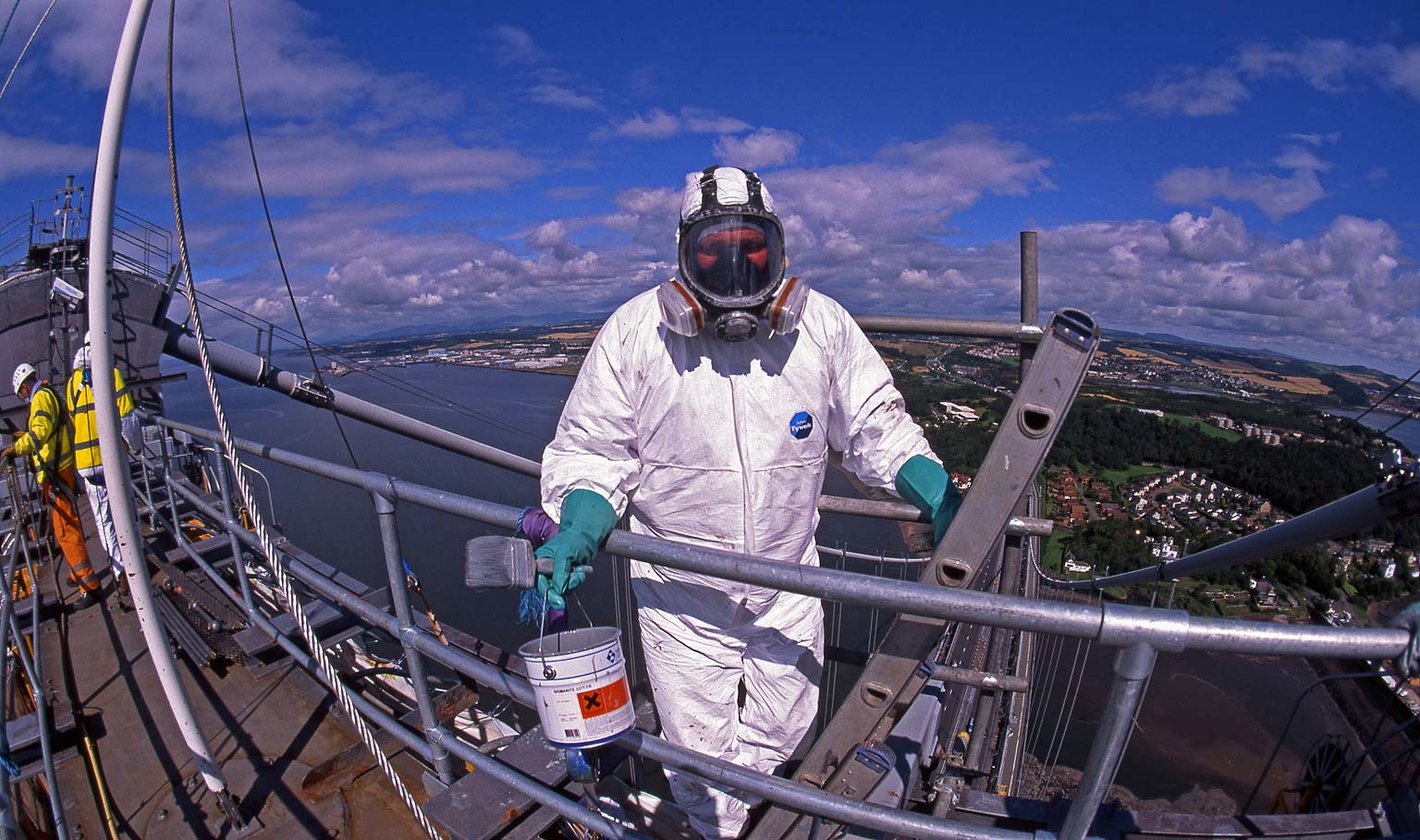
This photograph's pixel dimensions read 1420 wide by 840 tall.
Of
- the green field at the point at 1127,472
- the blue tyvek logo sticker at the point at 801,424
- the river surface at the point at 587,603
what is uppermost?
the blue tyvek logo sticker at the point at 801,424

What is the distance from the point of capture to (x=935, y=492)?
2.02m

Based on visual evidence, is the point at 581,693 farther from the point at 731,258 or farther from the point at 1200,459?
the point at 1200,459

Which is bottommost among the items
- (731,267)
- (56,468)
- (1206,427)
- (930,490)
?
(1206,427)

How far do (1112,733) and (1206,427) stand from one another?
1999 centimetres

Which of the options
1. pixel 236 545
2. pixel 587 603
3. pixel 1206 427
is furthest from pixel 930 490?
pixel 587 603

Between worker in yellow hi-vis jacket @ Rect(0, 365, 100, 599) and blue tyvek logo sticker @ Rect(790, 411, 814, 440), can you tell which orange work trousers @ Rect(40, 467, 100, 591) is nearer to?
worker in yellow hi-vis jacket @ Rect(0, 365, 100, 599)

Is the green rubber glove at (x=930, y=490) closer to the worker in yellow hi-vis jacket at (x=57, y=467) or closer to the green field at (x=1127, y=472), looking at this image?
the worker in yellow hi-vis jacket at (x=57, y=467)

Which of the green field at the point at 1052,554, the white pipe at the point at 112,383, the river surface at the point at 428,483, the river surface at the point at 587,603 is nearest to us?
the white pipe at the point at 112,383

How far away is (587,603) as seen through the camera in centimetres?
2555

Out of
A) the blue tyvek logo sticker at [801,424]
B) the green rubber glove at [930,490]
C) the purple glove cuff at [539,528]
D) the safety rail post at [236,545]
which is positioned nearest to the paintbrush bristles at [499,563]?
the purple glove cuff at [539,528]

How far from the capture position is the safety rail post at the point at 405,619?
70.0 inches

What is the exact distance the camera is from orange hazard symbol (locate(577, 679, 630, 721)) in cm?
153

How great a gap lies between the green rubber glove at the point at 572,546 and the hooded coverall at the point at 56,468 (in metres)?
5.06

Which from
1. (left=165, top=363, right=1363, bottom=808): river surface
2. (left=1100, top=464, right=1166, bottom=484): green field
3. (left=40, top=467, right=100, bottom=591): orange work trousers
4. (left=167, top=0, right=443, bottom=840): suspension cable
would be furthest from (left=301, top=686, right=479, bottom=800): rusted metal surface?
(left=1100, top=464, right=1166, bottom=484): green field
